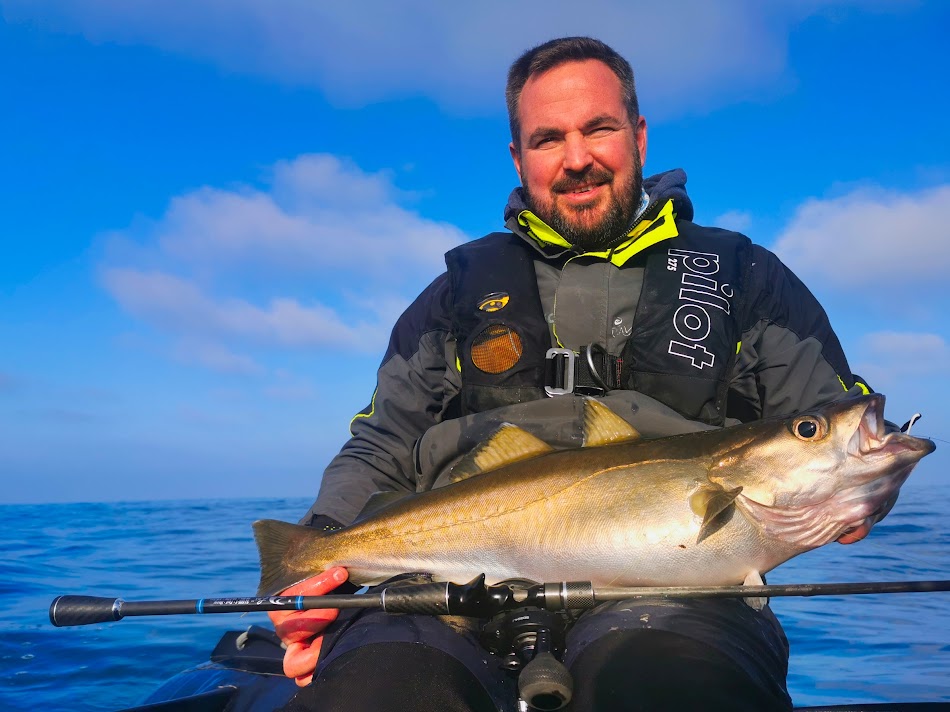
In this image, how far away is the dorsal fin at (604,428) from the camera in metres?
3.34

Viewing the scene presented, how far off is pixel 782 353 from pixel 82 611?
3560 millimetres

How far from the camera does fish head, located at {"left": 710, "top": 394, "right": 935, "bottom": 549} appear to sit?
2.78 m

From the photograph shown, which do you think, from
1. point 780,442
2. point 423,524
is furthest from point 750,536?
point 423,524

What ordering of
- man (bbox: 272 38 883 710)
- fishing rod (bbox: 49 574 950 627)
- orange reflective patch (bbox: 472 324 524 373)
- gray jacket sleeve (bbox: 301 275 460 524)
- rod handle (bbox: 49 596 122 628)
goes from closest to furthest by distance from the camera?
fishing rod (bbox: 49 574 950 627) < rod handle (bbox: 49 596 122 628) < man (bbox: 272 38 883 710) < orange reflective patch (bbox: 472 324 524 373) < gray jacket sleeve (bbox: 301 275 460 524)

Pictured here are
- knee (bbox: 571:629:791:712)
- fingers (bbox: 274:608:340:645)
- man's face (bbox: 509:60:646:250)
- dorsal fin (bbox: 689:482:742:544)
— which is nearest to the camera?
knee (bbox: 571:629:791:712)

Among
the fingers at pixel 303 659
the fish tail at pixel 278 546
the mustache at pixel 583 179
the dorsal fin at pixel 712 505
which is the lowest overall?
the fingers at pixel 303 659

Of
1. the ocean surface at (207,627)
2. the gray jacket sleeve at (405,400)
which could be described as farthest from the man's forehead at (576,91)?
the ocean surface at (207,627)

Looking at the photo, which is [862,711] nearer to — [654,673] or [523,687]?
[654,673]

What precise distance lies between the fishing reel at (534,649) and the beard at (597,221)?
2245 mm

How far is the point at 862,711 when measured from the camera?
3.32 metres

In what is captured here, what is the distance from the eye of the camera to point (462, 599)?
255 cm

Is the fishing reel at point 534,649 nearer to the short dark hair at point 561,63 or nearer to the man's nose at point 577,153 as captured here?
the man's nose at point 577,153

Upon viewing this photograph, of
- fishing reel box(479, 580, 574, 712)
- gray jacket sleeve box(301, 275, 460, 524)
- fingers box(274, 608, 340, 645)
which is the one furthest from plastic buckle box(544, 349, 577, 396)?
fingers box(274, 608, 340, 645)

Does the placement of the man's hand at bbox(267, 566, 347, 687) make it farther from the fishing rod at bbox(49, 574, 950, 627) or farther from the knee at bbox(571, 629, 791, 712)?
the knee at bbox(571, 629, 791, 712)
